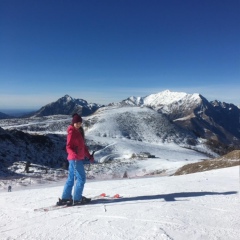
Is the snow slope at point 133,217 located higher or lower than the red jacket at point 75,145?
lower

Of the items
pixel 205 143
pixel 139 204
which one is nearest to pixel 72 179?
pixel 139 204

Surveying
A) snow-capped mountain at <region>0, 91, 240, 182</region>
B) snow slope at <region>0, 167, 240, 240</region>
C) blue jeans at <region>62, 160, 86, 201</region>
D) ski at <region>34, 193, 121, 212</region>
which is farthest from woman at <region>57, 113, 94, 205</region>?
snow-capped mountain at <region>0, 91, 240, 182</region>

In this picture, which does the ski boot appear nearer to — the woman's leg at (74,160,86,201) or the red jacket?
the woman's leg at (74,160,86,201)

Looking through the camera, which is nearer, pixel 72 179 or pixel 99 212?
pixel 99 212

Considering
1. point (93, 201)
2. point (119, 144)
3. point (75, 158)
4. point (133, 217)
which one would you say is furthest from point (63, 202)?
point (119, 144)

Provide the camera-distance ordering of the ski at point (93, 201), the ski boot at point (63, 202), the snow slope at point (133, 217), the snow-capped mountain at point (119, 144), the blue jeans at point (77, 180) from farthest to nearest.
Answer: the snow-capped mountain at point (119, 144)
the blue jeans at point (77, 180)
the ski boot at point (63, 202)
the ski at point (93, 201)
the snow slope at point (133, 217)

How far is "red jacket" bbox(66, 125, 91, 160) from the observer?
8.87 metres

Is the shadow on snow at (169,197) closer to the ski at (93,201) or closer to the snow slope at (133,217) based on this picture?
the snow slope at (133,217)

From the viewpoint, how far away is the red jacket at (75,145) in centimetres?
887

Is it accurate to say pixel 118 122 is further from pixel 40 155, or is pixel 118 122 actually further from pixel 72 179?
pixel 72 179

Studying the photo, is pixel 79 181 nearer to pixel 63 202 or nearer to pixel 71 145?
pixel 63 202

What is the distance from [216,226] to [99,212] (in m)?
2.95

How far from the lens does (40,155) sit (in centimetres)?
5016

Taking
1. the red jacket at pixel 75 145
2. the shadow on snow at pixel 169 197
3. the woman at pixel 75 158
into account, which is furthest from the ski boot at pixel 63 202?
the red jacket at pixel 75 145
